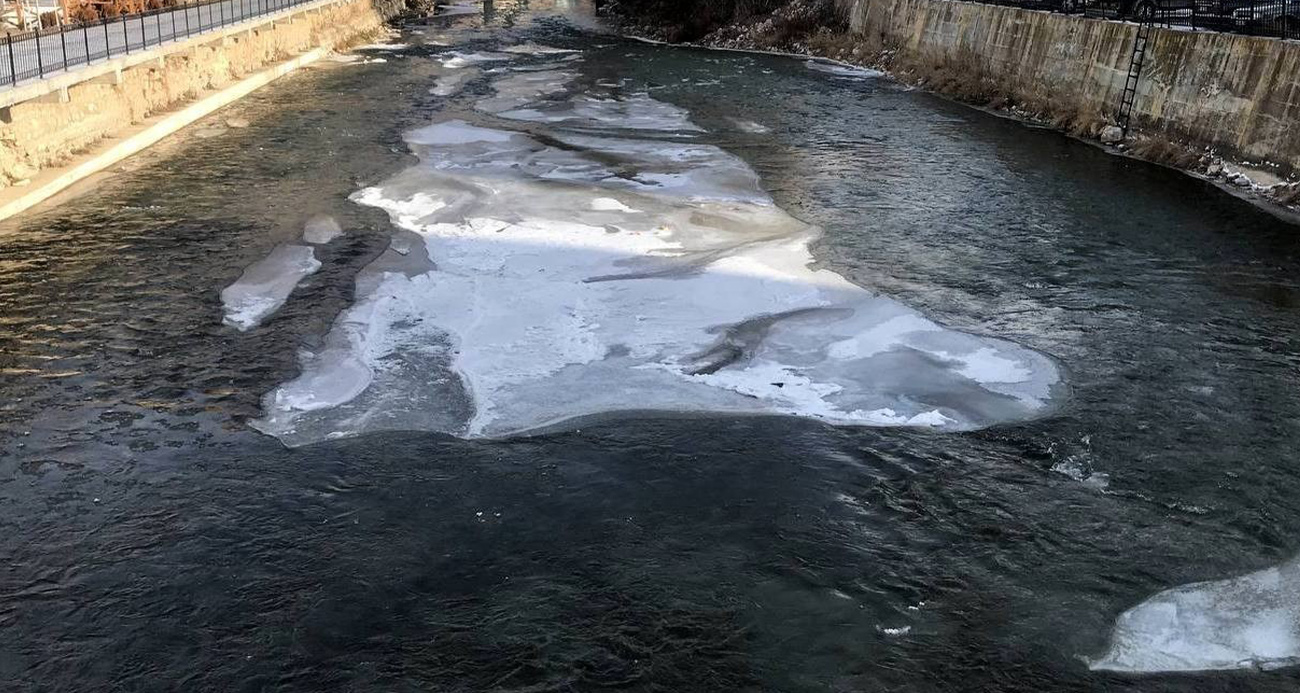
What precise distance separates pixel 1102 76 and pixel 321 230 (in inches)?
703

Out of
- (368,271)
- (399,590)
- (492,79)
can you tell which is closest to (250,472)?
(399,590)

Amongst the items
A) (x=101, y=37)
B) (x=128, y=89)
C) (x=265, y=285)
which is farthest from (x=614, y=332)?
(x=101, y=37)

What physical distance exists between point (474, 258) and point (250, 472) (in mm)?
6236

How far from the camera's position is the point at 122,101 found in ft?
77.7

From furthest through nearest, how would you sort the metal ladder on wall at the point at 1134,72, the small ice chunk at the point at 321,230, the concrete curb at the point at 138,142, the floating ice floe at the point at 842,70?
the floating ice floe at the point at 842,70 < the metal ladder on wall at the point at 1134,72 < the concrete curb at the point at 138,142 < the small ice chunk at the point at 321,230

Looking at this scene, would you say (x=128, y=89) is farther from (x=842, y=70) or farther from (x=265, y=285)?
(x=842, y=70)

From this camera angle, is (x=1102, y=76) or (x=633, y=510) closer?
(x=633, y=510)

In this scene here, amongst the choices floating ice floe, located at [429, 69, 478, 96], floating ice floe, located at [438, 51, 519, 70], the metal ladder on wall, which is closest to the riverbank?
the metal ladder on wall

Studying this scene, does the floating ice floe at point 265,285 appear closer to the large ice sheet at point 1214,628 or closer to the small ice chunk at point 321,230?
the small ice chunk at point 321,230

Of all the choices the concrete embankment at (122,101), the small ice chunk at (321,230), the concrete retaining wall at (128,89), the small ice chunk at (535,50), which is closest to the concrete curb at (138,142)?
the concrete embankment at (122,101)

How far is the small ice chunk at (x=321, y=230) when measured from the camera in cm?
1642

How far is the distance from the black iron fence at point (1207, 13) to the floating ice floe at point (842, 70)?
7.39 m

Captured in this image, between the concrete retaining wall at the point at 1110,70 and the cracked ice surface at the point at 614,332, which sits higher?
the concrete retaining wall at the point at 1110,70

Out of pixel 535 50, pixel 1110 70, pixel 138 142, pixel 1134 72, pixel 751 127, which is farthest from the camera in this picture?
pixel 535 50
